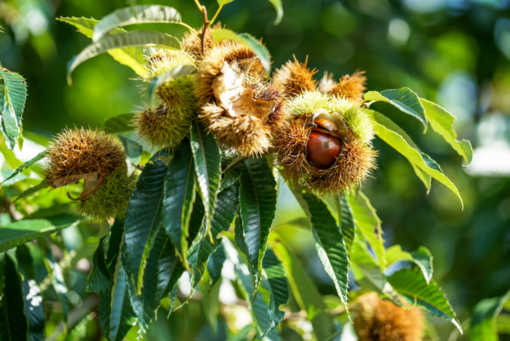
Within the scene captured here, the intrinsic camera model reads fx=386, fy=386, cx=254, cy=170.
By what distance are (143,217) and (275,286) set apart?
1.67 ft

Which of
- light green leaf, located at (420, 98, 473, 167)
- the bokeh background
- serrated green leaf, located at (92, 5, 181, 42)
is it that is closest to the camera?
serrated green leaf, located at (92, 5, 181, 42)

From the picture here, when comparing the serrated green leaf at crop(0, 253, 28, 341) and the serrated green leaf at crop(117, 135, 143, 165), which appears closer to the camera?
the serrated green leaf at crop(117, 135, 143, 165)

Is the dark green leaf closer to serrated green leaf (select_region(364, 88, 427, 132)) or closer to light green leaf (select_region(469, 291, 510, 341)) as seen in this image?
serrated green leaf (select_region(364, 88, 427, 132))

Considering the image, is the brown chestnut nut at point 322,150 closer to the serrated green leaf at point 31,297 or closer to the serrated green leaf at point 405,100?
the serrated green leaf at point 405,100

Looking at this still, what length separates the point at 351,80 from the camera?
3.93ft

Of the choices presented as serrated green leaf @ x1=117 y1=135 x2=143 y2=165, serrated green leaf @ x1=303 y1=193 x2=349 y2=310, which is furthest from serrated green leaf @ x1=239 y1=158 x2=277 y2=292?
serrated green leaf @ x1=117 y1=135 x2=143 y2=165

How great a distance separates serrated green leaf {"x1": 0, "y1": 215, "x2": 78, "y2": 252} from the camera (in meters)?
1.16

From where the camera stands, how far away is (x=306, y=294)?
1.54 meters

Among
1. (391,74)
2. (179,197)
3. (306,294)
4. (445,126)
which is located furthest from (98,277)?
(391,74)

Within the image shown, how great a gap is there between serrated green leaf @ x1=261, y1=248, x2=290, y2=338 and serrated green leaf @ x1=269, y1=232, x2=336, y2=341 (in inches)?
5.9

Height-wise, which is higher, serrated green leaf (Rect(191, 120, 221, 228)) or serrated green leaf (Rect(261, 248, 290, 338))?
serrated green leaf (Rect(191, 120, 221, 228))

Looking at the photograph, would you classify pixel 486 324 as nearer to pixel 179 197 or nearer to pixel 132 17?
pixel 179 197

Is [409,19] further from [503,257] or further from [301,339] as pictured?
[301,339]

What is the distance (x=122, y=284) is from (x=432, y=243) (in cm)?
346
